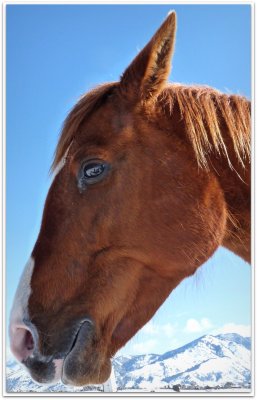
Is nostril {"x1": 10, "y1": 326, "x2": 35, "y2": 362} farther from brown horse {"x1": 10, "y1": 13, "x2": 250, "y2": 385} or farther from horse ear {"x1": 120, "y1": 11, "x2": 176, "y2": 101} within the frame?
horse ear {"x1": 120, "y1": 11, "x2": 176, "y2": 101}

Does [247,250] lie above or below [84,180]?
below

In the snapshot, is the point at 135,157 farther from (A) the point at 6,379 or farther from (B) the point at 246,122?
(A) the point at 6,379

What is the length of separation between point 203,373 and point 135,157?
1.58m

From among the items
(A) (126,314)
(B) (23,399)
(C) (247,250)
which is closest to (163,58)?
(C) (247,250)

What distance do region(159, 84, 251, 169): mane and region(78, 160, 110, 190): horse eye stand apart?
351 mm

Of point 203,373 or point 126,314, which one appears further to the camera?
point 203,373

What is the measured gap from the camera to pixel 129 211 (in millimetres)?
1578

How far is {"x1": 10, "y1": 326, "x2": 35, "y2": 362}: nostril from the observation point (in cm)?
141

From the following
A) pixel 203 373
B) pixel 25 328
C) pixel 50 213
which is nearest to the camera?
pixel 25 328

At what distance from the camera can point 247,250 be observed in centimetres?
173

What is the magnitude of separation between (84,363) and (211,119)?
101 centimetres

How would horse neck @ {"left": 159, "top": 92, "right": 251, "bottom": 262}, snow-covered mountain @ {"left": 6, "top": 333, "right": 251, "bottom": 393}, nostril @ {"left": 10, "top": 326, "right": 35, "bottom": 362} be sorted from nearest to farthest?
nostril @ {"left": 10, "top": 326, "right": 35, "bottom": 362} < horse neck @ {"left": 159, "top": 92, "right": 251, "bottom": 262} < snow-covered mountain @ {"left": 6, "top": 333, "right": 251, "bottom": 393}

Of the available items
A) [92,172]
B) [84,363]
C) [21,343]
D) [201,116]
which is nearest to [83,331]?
[84,363]

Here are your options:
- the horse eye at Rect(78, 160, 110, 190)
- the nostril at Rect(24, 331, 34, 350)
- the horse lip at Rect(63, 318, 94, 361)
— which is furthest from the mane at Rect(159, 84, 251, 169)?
the nostril at Rect(24, 331, 34, 350)
